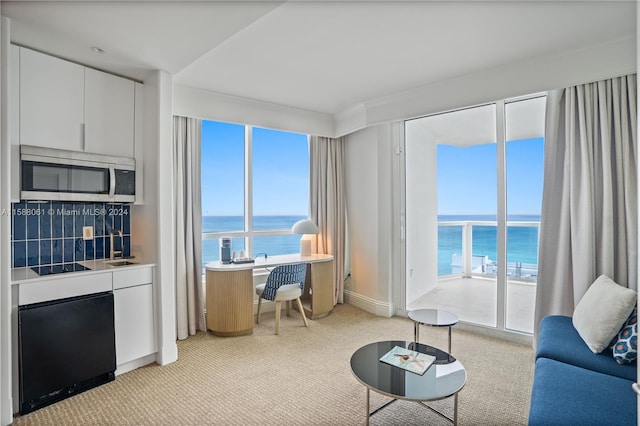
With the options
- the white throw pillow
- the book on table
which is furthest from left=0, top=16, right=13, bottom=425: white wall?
the white throw pillow

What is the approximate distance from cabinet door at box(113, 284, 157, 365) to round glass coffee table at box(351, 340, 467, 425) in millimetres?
1769

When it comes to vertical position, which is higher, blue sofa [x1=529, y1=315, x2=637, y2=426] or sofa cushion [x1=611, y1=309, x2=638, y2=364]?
sofa cushion [x1=611, y1=309, x2=638, y2=364]

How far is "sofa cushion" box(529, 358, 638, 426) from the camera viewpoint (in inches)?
58.2

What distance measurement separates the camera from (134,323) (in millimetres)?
2773

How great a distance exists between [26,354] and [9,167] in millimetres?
1172

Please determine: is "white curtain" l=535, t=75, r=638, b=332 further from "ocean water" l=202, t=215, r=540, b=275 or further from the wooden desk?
the wooden desk

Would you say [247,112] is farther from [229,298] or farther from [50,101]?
[229,298]

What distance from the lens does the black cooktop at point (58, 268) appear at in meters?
2.47

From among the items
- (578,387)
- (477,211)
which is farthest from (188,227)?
(578,387)

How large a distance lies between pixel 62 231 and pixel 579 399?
11.9 ft

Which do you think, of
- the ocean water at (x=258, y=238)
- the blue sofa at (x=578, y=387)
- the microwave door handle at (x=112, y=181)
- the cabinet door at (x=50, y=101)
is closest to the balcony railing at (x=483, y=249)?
the blue sofa at (x=578, y=387)

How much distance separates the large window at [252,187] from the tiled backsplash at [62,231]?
97 centimetres

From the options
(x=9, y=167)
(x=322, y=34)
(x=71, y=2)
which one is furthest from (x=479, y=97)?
(x=9, y=167)

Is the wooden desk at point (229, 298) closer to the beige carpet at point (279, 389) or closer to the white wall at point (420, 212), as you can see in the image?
the beige carpet at point (279, 389)
